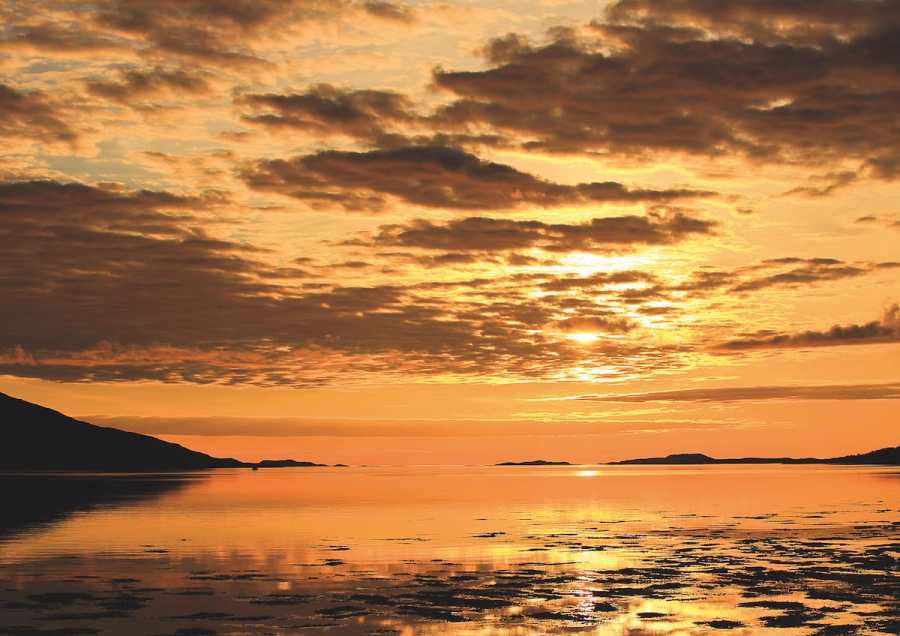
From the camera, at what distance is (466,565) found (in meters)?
40.0

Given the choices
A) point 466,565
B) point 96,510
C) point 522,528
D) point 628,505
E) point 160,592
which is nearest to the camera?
point 160,592

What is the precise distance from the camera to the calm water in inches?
1073

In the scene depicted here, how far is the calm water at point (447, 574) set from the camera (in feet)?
89.4

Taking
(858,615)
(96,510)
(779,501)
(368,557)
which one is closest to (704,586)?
(858,615)

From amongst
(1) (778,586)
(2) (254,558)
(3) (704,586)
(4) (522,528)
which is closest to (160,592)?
(2) (254,558)

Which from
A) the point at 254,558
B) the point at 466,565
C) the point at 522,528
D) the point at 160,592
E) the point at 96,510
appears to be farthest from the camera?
the point at 96,510

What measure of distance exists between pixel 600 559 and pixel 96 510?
152 ft

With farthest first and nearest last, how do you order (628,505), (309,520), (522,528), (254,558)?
(628,505) < (309,520) < (522,528) < (254,558)

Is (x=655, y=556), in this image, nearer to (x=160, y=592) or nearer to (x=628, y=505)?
(x=160, y=592)

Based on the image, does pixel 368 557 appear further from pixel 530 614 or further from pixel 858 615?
pixel 858 615

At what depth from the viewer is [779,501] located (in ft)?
302

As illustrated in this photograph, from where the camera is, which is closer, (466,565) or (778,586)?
(778,586)

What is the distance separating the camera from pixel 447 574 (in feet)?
122

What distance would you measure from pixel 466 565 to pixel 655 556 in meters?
8.44
